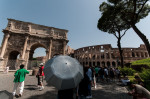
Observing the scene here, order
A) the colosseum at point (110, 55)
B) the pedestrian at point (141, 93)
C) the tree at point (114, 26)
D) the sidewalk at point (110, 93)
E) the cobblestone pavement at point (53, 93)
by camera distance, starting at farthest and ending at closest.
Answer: the colosseum at point (110, 55)
the tree at point (114, 26)
the sidewalk at point (110, 93)
the cobblestone pavement at point (53, 93)
the pedestrian at point (141, 93)

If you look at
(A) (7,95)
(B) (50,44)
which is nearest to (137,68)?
(A) (7,95)

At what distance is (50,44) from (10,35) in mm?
8554

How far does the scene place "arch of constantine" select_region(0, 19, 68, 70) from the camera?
1558cm

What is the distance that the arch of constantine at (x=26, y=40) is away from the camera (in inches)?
613

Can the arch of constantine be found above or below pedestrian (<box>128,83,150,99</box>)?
above

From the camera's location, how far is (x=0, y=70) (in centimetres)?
1284

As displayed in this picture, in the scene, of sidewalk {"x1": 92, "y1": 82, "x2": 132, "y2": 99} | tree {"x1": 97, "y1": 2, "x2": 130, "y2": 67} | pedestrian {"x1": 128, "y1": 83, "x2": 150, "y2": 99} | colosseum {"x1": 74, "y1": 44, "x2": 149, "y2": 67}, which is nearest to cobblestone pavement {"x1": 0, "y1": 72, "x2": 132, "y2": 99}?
sidewalk {"x1": 92, "y1": 82, "x2": 132, "y2": 99}

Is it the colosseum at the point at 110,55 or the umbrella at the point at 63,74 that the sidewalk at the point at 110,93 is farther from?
the colosseum at the point at 110,55

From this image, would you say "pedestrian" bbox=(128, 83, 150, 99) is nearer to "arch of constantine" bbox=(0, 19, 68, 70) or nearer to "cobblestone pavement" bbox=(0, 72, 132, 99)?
"cobblestone pavement" bbox=(0, 72, 132, 99)

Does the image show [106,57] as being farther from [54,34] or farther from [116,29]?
[54,34]

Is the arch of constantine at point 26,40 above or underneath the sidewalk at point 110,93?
above

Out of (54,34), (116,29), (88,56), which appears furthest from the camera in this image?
(88,56)

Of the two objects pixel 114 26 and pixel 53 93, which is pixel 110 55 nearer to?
pixel 114 26

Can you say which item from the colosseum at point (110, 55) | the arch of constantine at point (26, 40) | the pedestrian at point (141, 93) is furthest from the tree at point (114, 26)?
the colosseum at point (110, 55)
